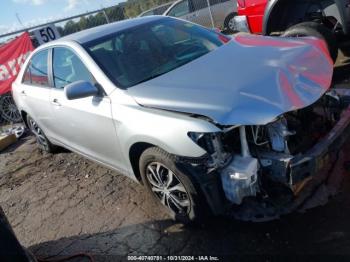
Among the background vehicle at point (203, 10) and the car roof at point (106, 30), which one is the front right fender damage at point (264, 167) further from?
A: the background vehicle at point (203, 10)

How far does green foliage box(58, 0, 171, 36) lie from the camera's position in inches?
469

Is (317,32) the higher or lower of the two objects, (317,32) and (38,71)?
the lower

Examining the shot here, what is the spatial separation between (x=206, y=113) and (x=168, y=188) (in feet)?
2.90

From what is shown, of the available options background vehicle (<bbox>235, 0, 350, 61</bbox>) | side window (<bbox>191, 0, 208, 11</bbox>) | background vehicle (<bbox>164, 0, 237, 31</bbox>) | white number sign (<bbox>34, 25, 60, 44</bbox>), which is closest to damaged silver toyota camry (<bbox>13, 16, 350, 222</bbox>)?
background vehicle (<bbox>235, 0, 350, 61</bbox>)

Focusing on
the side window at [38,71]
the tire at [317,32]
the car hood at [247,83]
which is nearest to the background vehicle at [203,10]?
the tire at [317,32]

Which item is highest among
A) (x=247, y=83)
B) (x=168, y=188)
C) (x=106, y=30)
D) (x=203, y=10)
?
(x=106, y=30)

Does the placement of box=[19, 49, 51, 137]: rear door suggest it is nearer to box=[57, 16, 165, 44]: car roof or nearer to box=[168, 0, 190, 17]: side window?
box=[57, 16, 165, 44]: car roof

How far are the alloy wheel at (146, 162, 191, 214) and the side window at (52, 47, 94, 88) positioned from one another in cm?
116

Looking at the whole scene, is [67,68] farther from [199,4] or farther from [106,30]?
[199,4]

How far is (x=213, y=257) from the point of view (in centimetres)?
319

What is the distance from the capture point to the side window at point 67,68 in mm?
4129

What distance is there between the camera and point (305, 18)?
6320 millimetres

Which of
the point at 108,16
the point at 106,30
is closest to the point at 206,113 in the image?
the point at 106,30

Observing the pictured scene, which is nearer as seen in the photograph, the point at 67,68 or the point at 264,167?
the point at 264,167
